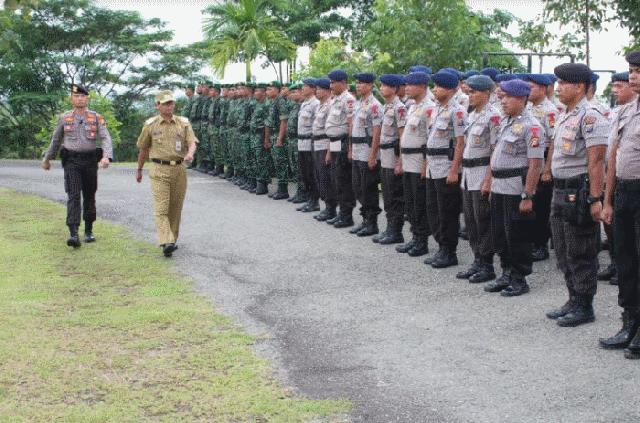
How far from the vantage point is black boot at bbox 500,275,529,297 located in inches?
341

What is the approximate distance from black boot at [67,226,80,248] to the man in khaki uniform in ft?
3.98

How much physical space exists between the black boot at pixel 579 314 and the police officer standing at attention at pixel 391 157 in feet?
13.2

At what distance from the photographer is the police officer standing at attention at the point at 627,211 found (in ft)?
21.9

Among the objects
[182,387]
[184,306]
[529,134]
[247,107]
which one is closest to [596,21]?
[247,107]

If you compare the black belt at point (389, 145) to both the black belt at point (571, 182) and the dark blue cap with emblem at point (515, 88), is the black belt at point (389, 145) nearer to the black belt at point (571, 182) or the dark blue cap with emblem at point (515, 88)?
the dark blue cap with emblem at point (515, 88)

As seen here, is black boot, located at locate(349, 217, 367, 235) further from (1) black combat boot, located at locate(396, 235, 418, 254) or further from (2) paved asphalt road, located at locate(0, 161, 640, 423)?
(1) black combat boot, located at locate(396, 235, 418, 254)

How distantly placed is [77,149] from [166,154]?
4.38 ft

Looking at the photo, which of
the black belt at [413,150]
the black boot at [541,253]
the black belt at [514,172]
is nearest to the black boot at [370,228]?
the black belt at [413,150]

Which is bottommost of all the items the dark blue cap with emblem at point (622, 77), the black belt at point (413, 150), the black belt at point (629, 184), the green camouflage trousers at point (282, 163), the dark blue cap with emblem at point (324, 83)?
the green camouflage trousers at point (282, 163)

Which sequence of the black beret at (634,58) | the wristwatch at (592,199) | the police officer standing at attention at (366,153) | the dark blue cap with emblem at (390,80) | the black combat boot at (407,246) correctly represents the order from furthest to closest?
the police officer standing at attention at (366,153) < the dark blue cap with emblem at (390,80) < the black combat boot at (407,246) < the wristwatch at (592,199) < the black beret at (634,58)

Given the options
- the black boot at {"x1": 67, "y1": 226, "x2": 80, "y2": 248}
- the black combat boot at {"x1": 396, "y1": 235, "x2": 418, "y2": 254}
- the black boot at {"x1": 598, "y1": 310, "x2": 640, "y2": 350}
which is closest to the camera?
the black boot at {"x1": 598, "y1": 310, "x2": 640, "y2": 350}

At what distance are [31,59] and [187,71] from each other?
219 inches

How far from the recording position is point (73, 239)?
461 inches

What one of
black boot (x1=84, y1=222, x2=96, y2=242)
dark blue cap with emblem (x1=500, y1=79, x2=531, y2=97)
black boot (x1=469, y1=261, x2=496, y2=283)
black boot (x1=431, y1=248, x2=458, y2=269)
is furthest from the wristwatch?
black boot (x1=84, y1=222, x2=96, y2=242)
